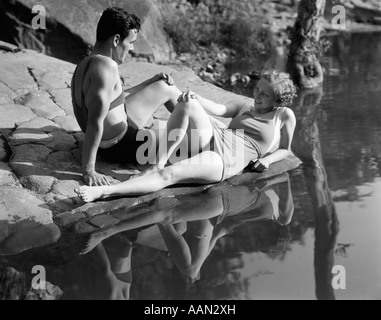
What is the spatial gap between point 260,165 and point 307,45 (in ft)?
12.8

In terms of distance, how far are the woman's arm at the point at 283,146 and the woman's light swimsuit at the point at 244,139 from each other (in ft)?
0.14

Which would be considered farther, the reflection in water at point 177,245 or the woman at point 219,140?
the woman at point 219,140

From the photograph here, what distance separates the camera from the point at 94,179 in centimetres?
513

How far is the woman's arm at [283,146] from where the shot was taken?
5.68 meters

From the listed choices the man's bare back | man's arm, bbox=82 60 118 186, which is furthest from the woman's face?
man's arm, bbox=82 60 118 186

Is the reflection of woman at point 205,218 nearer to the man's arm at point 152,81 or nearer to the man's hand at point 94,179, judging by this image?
the man's hand at point 94,179

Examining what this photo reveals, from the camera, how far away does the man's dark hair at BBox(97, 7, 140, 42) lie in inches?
200

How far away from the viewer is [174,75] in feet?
26.1

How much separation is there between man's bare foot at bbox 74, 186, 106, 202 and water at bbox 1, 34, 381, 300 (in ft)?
1.03

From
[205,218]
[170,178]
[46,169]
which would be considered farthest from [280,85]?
[46,169]

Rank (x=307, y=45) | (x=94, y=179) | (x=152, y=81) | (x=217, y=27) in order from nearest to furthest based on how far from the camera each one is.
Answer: (x=94, y=179) < (x=152, y=81) < (x=307, y=45) < (x=217, y=27)

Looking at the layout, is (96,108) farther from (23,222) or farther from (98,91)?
(23,222)

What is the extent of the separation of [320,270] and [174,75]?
416cm

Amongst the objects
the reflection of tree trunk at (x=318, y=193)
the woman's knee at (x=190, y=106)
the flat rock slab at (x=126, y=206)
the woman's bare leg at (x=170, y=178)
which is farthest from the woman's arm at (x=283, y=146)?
the woman's knee at (x=190, y=106)
